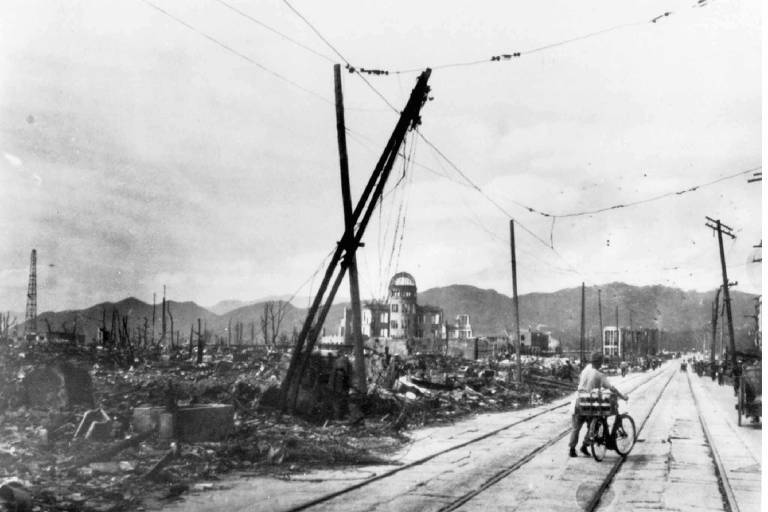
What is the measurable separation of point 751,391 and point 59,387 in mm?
16876

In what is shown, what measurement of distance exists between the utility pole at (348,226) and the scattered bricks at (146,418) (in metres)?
5.04

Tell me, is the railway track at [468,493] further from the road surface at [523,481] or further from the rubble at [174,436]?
the rubble at [174,436]

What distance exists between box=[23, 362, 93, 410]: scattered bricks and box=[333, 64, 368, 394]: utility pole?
232 inches

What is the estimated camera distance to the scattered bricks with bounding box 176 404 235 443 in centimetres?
1151

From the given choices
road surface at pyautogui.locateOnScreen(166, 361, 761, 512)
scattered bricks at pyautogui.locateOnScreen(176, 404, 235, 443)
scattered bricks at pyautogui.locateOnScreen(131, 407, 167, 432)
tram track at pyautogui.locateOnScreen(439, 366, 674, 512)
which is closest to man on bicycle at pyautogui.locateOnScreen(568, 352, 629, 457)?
road surface at pyautogui.locateOnScreen(166, 361, 761, 512)

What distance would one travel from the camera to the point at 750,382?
1684 cm

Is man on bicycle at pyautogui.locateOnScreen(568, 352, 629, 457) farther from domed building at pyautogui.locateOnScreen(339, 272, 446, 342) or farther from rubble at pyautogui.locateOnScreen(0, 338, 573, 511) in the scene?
domed building at pyautogui.locateOnScreen(339, 272, 446, 342)

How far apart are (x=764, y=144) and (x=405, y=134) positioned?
29.2ft

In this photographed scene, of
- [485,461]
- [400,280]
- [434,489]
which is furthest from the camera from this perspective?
[400,280]

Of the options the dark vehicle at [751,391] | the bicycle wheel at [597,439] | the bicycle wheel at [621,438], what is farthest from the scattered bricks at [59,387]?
the dark vehicle at [751,391]

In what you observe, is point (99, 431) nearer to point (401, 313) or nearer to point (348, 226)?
point (348, 226)

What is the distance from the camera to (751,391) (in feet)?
55.6

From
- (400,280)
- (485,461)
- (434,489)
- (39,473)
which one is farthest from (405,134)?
(400,280)

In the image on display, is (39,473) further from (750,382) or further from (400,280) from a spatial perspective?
(400,280)
